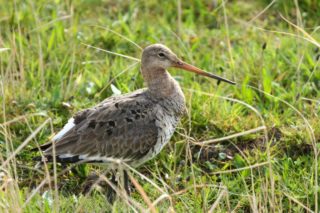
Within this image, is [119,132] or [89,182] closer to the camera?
[119,132]

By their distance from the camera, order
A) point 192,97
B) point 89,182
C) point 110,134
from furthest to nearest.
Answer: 1. point 192,97
2. point 89,182
3. point 110,134

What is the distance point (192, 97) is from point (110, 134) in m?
1.10

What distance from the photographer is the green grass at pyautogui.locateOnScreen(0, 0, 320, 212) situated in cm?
564

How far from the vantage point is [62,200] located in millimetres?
5750

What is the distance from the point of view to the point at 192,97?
6801 mm

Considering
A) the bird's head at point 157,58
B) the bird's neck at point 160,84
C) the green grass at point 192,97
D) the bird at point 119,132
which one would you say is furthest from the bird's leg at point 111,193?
the bird's head at point 157,58

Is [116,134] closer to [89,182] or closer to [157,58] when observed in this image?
[89,182]

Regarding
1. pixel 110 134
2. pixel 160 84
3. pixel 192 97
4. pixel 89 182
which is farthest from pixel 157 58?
pixel 89 182

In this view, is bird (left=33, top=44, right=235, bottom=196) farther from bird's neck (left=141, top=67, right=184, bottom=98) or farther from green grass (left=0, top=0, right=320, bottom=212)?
green grass (left=0, top=0, right=320, bottom=212)

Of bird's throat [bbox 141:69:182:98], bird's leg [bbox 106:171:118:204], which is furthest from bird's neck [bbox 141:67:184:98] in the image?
bird's leg [bbox 106:171:118:204]

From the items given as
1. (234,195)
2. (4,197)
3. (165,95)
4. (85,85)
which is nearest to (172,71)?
(85,85)

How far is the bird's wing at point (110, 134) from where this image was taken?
5.85 meters

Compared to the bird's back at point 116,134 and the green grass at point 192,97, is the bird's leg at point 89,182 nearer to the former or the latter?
the green grass at point 192,97

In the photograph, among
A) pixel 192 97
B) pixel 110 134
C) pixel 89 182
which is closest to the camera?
pixel 110 134
